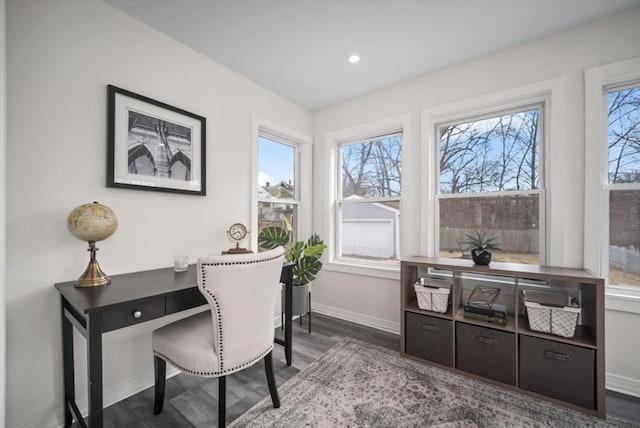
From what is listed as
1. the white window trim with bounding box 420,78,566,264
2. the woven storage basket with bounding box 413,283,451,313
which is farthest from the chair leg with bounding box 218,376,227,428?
Result: the white window trim with bounding box 420,78,566,264

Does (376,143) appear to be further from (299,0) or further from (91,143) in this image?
(91,143)

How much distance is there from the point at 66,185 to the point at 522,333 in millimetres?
2972

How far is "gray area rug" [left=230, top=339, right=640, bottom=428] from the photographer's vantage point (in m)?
1.50

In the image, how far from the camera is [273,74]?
8.14ft

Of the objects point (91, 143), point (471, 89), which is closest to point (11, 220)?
point (91, 143)

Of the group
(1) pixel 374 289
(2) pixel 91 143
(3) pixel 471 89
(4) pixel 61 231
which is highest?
(3) pixel 471 89

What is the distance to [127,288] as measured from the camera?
1.39 m

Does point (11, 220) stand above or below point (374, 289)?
above

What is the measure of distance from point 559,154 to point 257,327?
243 centimetres

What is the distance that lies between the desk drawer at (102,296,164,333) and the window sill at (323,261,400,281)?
203 cm

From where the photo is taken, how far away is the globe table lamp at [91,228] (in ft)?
4.48

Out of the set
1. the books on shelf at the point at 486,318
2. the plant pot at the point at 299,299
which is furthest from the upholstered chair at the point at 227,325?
the books on shelf at the point at 486,318

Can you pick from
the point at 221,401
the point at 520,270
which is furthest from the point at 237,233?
the point at 520,270

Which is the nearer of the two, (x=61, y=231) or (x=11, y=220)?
(x=11, y=220)
